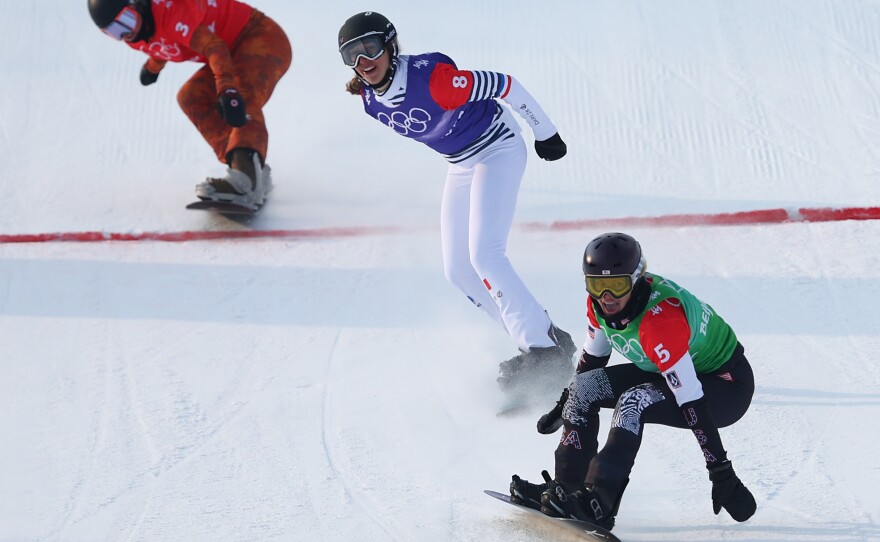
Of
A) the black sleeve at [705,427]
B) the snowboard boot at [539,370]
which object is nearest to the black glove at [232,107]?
the snowboard boot at [539,370]

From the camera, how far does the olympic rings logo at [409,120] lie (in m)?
5.48

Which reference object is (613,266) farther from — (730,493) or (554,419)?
(730,493)

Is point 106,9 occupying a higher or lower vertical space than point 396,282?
higher

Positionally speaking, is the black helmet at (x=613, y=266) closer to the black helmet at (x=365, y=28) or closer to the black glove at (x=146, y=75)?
the black helmet at (x=365, y=28)

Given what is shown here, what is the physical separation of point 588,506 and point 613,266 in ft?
2.94

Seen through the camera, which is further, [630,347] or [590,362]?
[590,362]

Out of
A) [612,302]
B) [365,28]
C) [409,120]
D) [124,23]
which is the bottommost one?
[612,302]

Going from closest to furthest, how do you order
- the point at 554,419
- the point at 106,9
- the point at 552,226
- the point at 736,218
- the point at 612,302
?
the point at 612,302, the point at 554,419, the point at 106,9, the point at 736,218, the point at 552,226

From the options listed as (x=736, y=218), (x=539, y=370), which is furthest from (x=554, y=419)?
(x=736, y=218)

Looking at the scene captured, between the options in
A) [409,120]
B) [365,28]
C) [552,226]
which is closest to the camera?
[365,28]

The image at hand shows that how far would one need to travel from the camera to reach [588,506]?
414 centimetres

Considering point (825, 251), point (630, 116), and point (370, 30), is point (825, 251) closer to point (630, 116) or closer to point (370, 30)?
point (630, 116)

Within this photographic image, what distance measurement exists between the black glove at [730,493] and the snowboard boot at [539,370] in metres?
1.53

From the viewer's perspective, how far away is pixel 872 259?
6.62m
